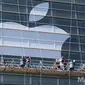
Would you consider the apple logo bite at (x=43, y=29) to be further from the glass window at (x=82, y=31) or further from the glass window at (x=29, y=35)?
the glass window at (x=82, y=31)

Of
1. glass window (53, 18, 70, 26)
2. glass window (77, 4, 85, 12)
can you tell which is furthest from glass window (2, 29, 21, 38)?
glass window (77, 4, 85, 12)

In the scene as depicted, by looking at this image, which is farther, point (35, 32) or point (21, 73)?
point (35, 32)

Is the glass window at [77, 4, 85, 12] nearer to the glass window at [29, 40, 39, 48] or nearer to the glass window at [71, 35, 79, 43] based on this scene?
the glass window at [71, 35, 79, 43]

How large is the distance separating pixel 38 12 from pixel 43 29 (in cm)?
79

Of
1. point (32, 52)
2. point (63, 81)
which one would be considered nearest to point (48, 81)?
point (63, 81)

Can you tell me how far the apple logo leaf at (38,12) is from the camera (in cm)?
2988

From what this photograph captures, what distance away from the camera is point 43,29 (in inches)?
1178

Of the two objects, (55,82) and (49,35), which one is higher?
(49,35)

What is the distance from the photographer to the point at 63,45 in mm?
30031

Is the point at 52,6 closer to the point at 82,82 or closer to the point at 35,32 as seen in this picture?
the point at 35,32

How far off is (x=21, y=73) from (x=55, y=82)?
1504 mm

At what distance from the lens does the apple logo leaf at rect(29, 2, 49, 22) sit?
29.9m

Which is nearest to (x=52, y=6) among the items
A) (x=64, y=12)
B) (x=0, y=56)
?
(x=64, y=12)

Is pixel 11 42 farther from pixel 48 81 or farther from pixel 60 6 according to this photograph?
pixel 60 6
